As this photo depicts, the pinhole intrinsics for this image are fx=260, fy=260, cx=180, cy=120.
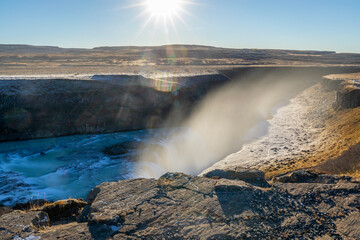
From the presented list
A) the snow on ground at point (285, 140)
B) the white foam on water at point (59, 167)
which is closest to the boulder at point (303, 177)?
the snow on ground at point (285, 140)

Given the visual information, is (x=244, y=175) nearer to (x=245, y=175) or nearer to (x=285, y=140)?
(x=245, y=175)

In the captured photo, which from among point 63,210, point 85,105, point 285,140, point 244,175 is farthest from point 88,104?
point 244,175

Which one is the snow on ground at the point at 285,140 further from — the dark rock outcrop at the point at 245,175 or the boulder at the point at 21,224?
the boulder at the point at 21,224

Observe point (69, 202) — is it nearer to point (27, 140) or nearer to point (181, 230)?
point (181, 230)

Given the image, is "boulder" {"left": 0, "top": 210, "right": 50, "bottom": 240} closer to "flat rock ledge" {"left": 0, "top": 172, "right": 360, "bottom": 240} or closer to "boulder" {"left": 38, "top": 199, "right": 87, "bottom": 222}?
"flat rock ledge" {"left": 0, "top": 172, "right": 360, "bottom": 240}

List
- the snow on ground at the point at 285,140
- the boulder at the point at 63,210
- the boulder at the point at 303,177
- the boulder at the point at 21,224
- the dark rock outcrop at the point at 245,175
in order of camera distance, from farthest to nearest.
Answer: the snow on ground at the point at 285,140 → the dark rock outcrop at the point at 245,175 → the boulder at the point at 303,177 → the boulder at the point at 63,210 → the boulder at the point at 21,224
